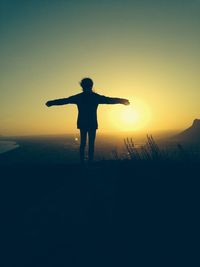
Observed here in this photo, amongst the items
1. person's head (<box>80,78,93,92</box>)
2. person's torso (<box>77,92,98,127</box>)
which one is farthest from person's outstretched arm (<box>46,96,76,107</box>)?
person's head (<box>80,78,93,92</box>)

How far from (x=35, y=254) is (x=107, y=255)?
3.78ft

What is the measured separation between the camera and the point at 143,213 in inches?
253

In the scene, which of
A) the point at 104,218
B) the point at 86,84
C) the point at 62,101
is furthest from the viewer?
the point at 62,101

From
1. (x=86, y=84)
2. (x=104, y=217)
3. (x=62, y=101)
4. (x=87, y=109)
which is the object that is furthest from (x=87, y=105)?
(x=104, y=217)

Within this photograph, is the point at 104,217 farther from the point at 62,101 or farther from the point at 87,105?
the point at 62,101

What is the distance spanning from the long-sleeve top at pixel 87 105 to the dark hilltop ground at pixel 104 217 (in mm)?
1563

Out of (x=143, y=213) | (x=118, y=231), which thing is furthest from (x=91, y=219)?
(x=143, y=213)

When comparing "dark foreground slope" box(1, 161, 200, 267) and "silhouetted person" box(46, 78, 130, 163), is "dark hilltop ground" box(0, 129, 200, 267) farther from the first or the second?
"silhouetted person" box(46, 78, 130, 163)

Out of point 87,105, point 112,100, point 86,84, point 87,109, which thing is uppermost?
point 86,84

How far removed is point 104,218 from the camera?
6285mm

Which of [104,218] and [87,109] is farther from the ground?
[87,109]

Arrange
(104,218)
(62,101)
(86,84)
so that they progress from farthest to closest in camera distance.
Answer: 1. (62,101)
2. (86,84)
3. (104,218)

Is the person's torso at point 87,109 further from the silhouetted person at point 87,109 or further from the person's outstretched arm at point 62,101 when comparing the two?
the person's outstretched arm at point 62,101

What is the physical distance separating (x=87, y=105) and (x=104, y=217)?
423 cm
